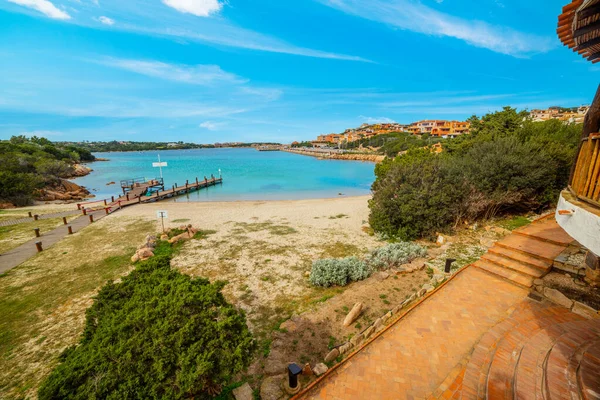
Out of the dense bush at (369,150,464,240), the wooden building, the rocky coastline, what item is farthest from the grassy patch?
the rocky coastline

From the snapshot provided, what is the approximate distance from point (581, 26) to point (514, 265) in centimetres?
646

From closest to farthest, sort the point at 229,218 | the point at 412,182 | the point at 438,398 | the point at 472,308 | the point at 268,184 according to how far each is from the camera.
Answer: the point at 438,398 → the point at 472,308 → the point at 412,182 → the point at 229,218 → the point at 268,184

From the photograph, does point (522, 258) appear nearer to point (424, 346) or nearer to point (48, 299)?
point (424, 346)

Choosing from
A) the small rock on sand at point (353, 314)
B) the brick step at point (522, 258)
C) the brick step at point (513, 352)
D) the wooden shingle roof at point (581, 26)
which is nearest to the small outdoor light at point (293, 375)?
the small rock on sand at point (353, 314)

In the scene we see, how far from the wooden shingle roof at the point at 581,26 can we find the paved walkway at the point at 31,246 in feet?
59.2

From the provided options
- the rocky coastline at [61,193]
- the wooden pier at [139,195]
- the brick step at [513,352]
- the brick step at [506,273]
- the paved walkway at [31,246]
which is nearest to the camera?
the brick step at [513,352]

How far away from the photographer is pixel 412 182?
40.1 feet

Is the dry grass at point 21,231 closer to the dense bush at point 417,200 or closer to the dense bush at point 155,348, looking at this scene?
the dense bush at point 155,348

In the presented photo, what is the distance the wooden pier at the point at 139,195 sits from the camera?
2217 cm

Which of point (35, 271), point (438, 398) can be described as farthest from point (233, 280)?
point (35, 271)

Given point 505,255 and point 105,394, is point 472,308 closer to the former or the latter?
point 505,255

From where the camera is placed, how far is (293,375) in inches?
165

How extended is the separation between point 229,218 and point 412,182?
12.7 meters

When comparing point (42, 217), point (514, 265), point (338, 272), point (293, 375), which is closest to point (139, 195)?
point (42, 217)
